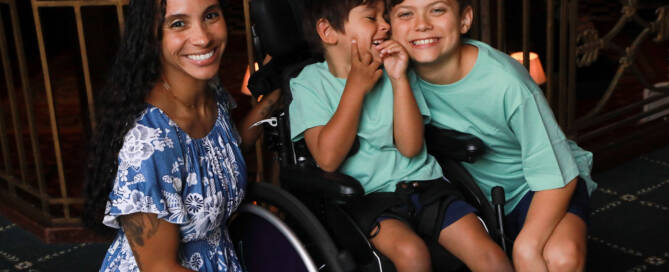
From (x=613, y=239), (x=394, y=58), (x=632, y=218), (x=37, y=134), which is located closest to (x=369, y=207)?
(x=394, y=58)

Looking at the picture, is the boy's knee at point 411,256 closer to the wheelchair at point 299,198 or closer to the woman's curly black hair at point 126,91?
the wheelchair at point 299,198

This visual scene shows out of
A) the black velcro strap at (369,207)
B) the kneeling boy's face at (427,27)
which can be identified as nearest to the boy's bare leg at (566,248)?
the black velcro strap at (369,207)

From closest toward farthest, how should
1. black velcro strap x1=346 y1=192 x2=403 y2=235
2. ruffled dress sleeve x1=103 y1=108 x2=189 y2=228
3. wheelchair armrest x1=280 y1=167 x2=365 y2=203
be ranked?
1. ruffled dress sleeve x1=103 y1=108 x2=189 y2=228
2. wheelchair armrest x1=280 y1=167 x2=365 y2=203
3. black velcro strap x1=346 y1=192 x2=403 y2=235

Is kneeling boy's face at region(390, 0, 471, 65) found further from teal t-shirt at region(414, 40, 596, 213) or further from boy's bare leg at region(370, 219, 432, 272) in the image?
boy's bare leg at region(370, 219, 432, 272)

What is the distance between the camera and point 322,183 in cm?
165

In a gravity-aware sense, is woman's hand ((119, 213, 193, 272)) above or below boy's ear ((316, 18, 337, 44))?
below

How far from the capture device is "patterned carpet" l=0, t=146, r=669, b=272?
8.50ft

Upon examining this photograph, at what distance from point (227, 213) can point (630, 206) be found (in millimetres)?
1987

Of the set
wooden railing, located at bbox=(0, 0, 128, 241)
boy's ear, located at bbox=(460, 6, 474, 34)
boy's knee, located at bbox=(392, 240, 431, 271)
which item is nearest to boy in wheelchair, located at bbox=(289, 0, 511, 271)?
boy's knee, located at bbox=(392, 240, 431, 271)

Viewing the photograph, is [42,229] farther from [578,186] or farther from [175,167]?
[578,186]

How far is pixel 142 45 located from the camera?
153 centimetres

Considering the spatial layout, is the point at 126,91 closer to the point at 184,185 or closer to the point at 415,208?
the point at 184,185

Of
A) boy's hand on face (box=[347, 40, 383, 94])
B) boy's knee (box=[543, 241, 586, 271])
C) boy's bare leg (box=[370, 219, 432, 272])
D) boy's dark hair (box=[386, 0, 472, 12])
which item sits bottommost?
boy's knee (box=[543, 241, 586, 271])

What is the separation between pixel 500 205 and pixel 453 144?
7.4 inches
